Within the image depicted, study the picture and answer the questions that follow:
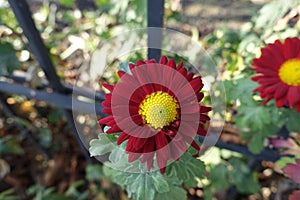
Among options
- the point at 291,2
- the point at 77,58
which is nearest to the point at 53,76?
the point at 77,58

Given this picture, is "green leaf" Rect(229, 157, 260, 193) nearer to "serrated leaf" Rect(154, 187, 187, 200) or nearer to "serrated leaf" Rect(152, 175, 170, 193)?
"serrated leaf" Rect(154, 187, 187, 200)

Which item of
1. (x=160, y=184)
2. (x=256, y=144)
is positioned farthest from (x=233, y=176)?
(x=160, y=184)

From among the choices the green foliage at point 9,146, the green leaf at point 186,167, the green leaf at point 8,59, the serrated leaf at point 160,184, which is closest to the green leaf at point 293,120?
the green leaf at point 186,167

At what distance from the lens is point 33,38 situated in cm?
91

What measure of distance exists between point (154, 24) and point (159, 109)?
1.37 ft

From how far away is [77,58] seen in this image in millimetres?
1609

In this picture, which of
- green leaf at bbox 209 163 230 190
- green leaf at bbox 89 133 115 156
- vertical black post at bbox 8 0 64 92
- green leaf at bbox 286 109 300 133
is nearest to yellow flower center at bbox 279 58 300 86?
green leaf at bbox 286 109 300 133

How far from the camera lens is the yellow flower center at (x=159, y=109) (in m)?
0.49

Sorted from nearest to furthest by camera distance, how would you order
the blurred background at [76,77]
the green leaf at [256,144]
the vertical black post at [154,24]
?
the vertical black post at [154,24] → the green leaf at [256,144] → the blurred background at [76,77]

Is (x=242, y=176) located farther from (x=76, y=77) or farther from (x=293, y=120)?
(x=76, y=77)

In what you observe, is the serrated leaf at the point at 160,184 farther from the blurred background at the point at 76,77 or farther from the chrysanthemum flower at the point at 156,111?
the blurred background at the point at 76,77

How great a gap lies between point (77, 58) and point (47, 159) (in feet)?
1.81

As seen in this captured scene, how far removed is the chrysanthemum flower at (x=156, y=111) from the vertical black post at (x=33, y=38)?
0.50 meters

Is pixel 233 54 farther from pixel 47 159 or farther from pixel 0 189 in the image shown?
pixel 0 189
